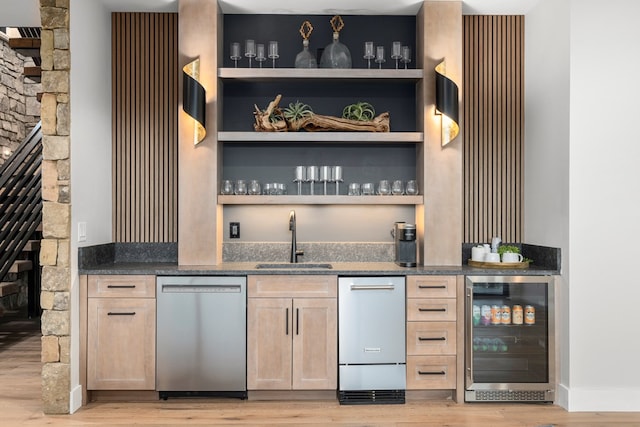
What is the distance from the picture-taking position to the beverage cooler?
3.91m

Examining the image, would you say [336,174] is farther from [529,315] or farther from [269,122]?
[529,315]

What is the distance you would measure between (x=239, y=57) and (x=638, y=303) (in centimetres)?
328

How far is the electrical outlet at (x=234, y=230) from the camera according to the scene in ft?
14.9

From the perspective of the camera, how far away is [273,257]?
14.9 ft

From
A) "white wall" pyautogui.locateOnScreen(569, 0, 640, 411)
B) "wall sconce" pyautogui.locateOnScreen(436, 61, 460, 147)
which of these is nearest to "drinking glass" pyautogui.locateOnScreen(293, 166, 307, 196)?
"wall sconce" pyautogui.locateOnScreen(436, 61, 460, 147)

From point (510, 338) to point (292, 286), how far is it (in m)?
1.53

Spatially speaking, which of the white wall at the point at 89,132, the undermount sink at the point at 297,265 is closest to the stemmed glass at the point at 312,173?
the undermount sink at the point at 297,265

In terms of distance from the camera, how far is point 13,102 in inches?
286

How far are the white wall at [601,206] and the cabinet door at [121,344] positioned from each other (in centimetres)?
280

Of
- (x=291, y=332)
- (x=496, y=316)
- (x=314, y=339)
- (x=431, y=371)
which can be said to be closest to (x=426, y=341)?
(x=431, y=371)

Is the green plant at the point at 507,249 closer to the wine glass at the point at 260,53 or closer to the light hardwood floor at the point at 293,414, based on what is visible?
the light hardwood floor at the point at 293,414

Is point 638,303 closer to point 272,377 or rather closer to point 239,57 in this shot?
point 272,377

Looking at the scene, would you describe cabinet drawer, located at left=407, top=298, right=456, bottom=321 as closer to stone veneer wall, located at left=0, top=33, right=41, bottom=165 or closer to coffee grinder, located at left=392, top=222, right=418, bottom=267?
coffee grinder, located at left=392, top=222, right=418, bottom=267

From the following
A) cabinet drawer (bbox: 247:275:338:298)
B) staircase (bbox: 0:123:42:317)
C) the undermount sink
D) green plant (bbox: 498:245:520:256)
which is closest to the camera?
cabinet drawer (bbox: 247:275:338:298)
